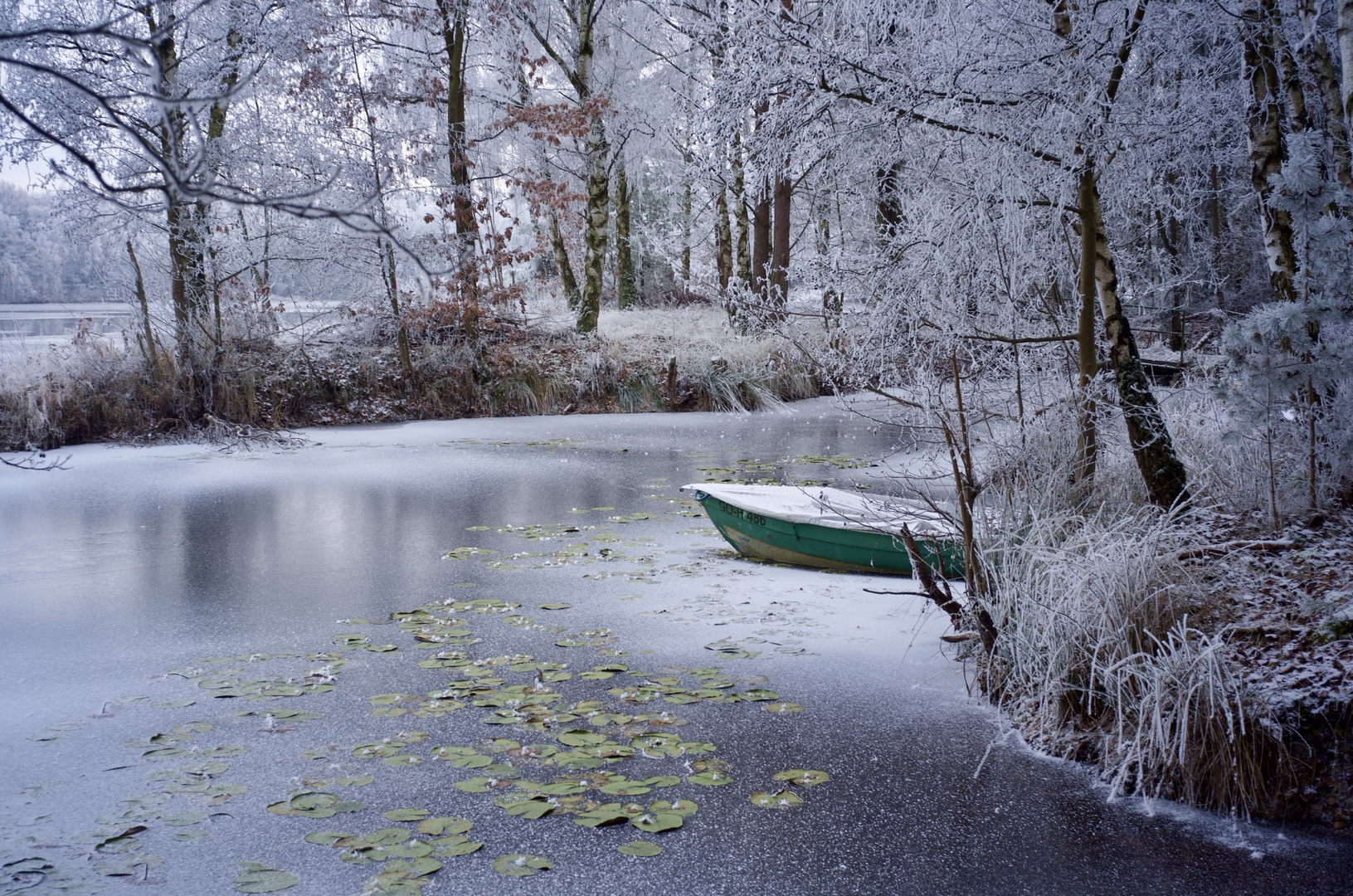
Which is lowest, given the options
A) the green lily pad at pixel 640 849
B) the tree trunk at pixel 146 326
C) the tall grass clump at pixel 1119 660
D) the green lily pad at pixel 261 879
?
the green lily pad at pixel 640 849

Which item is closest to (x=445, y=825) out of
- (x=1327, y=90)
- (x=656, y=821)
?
(x=656, y=821)

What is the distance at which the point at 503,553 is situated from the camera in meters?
5.52

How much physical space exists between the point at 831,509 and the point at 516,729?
1745mm

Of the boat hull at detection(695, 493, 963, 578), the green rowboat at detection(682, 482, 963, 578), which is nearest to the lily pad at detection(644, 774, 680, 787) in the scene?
the green rowboat at detection(682, 482, 963, 578)

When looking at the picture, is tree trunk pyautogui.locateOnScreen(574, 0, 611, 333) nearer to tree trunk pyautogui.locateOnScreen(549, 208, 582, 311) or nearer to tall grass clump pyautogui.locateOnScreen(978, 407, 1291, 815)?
tree trunk pyautogui.locateOnScreen(549, 208, 582, 311)

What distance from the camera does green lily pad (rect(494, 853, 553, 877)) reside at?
92.5 inches

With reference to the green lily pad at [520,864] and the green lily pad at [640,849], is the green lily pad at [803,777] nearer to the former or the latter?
the green lily pad at [640,849]

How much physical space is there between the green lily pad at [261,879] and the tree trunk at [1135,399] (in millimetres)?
3609

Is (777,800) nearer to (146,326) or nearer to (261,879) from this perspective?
(261,879)

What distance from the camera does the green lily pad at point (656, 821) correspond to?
8.40ft

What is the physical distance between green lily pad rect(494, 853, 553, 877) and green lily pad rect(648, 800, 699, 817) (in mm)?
377

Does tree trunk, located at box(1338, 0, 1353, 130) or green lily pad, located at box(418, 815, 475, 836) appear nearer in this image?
green lily pad, located at box(418, 815, 475, 836)

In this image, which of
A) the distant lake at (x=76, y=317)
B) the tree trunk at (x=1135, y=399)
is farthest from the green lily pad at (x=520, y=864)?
the distant lake at (x=76, y=317)

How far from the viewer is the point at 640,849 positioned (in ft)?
8.11
